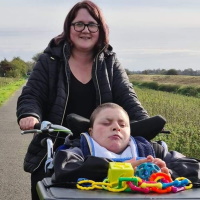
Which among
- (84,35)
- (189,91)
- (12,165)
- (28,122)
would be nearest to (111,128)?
(28,122)

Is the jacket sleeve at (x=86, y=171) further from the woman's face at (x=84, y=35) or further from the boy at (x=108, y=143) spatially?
the woman's face at (x=84, y=35)

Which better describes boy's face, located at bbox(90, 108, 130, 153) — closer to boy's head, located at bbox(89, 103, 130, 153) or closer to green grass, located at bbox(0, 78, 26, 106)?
boy's head, located at bbox(89, 103, 130, 153)

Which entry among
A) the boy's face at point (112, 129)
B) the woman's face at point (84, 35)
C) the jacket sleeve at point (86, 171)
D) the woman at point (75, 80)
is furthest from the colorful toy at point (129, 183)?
the woman's face at point (84, 35)

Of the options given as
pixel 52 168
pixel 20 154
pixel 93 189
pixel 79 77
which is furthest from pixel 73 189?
pixel 20 154

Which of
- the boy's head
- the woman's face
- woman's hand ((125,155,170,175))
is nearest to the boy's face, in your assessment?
the boy's head

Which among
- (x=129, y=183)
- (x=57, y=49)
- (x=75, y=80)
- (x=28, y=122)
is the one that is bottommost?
(x=129, y=183)

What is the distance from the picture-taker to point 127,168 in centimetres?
283

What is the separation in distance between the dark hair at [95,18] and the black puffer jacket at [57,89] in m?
0.06

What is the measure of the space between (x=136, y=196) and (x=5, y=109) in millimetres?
17893

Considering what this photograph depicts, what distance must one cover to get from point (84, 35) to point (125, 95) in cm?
60

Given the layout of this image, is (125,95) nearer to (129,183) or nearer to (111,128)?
(111,128)

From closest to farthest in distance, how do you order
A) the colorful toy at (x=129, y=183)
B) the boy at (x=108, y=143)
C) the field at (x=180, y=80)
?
the colorful toy at (x=129, y=183) → the boy at (x=108, y=143) → the field at (x=180, y=80)

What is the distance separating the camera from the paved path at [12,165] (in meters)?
6.91

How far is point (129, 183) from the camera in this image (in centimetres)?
279
